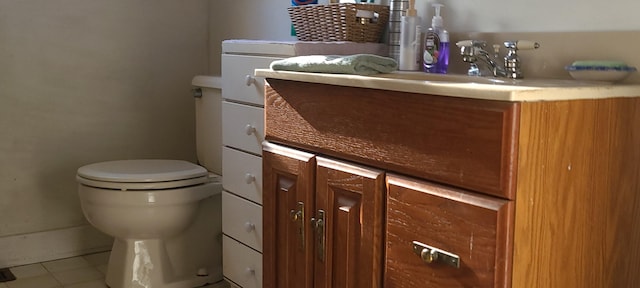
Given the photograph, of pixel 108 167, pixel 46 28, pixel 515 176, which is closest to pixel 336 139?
pixel 515 176

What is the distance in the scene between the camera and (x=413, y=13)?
1.72 metres

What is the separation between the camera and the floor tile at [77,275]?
2517mm

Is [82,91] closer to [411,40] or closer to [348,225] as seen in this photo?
[411,40]

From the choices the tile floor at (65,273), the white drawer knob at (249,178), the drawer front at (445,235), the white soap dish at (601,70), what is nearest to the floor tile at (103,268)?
the tile floor at (65,273)

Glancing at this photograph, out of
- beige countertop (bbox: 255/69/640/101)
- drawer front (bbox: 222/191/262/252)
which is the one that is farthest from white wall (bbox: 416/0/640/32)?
drawer front (bbox: 222/191/262/252)

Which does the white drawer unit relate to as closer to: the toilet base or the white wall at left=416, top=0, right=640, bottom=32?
the toilet base

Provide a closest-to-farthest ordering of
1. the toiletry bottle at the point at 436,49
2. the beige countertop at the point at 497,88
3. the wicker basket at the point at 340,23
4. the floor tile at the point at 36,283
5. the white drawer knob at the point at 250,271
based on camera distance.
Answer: the beige countertop at the point at 497,88 < the toiletry bottle at the point at 436,49 < the wicker basket at the point at 340,23 < the white drawer knob at the point at 250,271 < the floor tile at the point at 36,283

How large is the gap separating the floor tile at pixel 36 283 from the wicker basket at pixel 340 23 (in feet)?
4.23

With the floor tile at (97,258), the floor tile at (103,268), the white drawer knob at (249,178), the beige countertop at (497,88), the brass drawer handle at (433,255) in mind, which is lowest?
the floor tile at (103,268)

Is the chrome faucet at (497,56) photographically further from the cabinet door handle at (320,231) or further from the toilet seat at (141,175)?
the toilet seat at (141,175)

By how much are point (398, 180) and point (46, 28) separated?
73.9 inches

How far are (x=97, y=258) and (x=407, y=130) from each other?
6.27ft

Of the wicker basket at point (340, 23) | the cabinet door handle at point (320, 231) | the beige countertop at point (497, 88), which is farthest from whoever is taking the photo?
the wicker basket at point (340, 23)

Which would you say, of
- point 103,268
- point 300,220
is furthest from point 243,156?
point 103,268
